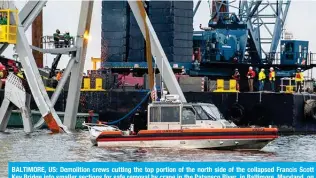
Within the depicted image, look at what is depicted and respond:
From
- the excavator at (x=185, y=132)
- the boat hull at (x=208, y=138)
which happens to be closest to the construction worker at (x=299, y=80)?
the excavator at (x=185, y=132)

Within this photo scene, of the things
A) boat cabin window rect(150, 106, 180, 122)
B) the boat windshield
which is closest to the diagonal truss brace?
boat cabin window rect(150, 106, 180, 122)

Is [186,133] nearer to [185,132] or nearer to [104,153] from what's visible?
[185,132]

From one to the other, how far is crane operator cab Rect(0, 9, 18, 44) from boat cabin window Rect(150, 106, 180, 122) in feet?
36.9

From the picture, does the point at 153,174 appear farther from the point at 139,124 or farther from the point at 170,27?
the point at 170,27

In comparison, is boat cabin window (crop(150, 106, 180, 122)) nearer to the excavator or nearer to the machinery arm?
the excavator

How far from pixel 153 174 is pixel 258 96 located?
124 feet

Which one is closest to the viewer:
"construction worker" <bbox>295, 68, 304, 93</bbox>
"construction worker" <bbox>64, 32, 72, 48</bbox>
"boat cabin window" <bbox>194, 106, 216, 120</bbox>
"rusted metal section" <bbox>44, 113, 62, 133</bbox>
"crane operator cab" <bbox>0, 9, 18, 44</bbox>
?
"boat cabin window" <bbox>194, 106, 216, 120</bbox>

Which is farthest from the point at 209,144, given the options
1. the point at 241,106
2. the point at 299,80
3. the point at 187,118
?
the point at 299,80

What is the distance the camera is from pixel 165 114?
42.5m

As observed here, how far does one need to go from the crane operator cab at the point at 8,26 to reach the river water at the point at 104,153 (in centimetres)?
460

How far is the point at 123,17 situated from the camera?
70625 millimetres

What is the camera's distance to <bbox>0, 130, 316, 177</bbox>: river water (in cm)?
3869

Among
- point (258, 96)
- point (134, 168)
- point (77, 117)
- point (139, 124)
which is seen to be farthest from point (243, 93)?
point (134, 168)

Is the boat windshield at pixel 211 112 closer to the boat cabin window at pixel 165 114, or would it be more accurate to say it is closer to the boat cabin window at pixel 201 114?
the boat cabin window at pixel 201 114
